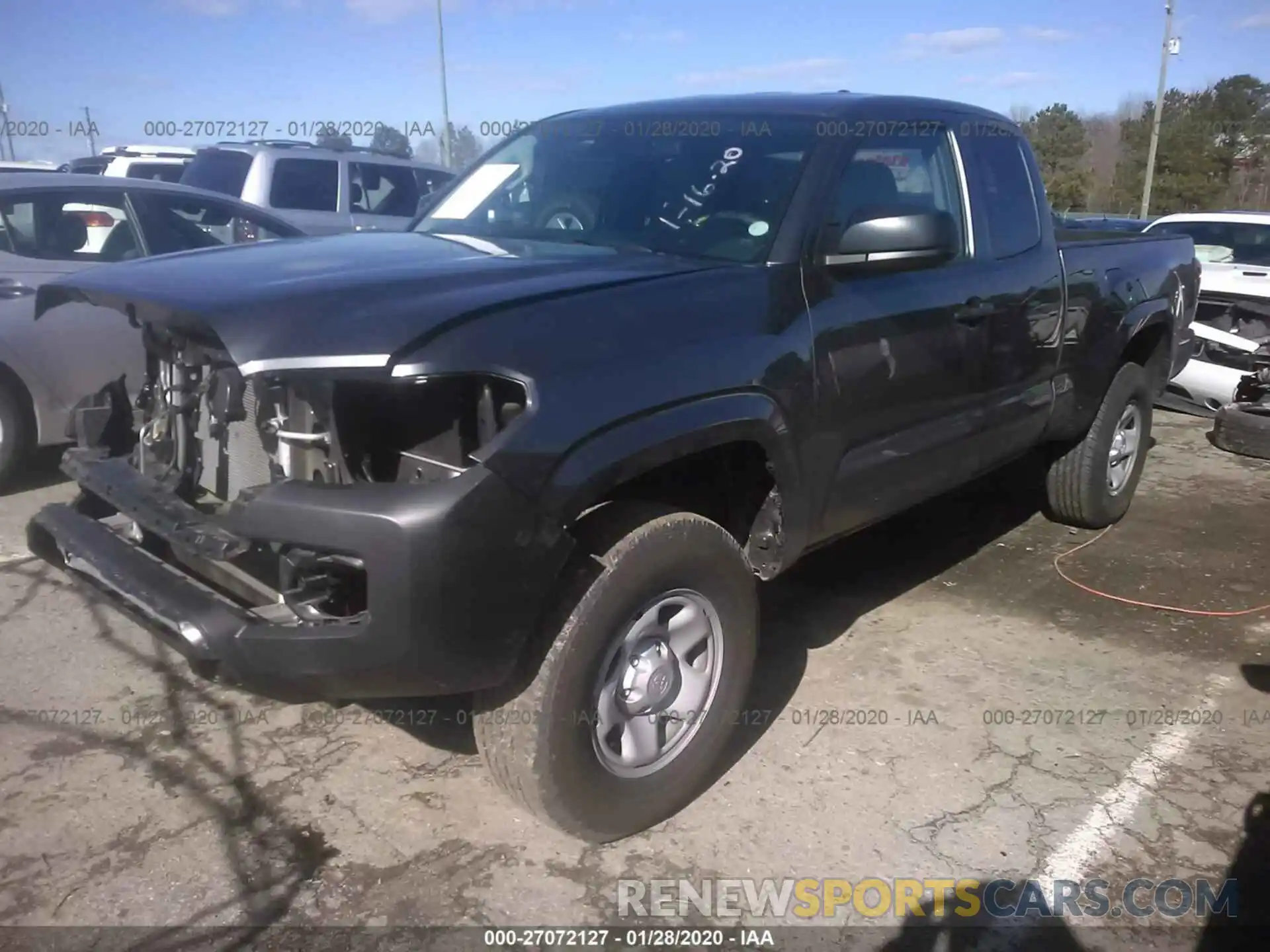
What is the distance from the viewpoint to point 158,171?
11.1m

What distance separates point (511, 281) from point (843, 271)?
41.8 inches

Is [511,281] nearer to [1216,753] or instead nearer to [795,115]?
[795,115]

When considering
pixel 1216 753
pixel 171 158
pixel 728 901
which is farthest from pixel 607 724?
pixel 171 158

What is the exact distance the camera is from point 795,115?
3389 millimetres

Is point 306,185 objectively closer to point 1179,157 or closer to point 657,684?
point 657,684

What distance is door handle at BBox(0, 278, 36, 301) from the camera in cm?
512

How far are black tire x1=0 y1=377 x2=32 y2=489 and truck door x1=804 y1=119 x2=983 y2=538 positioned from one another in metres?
4.16

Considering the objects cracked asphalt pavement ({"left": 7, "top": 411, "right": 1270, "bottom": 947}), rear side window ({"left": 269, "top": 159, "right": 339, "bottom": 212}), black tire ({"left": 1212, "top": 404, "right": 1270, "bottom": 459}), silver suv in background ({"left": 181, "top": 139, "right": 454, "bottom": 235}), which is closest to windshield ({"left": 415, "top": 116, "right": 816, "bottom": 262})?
cracked asphalt pavement ({"left": 7, "top": 411, "right": 1270, "bottom": 947})

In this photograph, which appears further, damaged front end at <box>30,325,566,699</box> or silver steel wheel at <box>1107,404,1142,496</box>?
silver steel wheel at <box>1107,404,1142,496</box>

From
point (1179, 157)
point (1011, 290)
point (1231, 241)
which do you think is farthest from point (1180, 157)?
point (1011, 290)

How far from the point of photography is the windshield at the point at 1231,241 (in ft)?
31.1

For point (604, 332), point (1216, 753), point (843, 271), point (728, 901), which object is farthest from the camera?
point (1216, 753)
